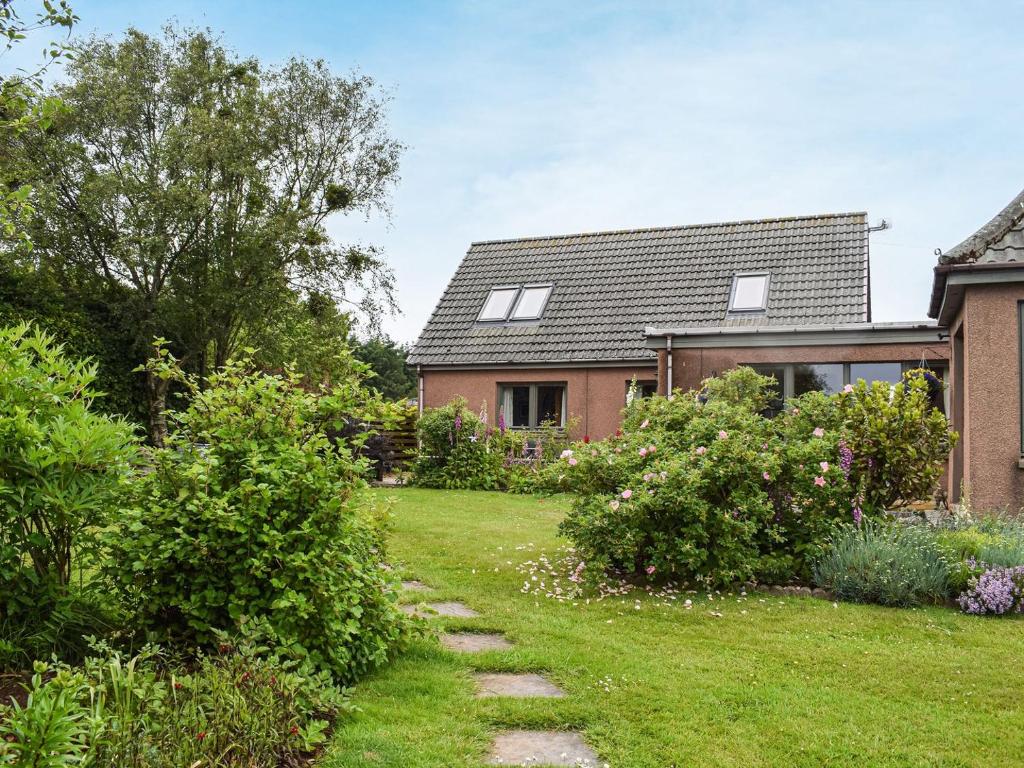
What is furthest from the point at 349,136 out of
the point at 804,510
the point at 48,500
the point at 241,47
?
the point at 48,500

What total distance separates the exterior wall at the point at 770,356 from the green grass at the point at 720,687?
8867mm

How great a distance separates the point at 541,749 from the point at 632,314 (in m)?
16.1

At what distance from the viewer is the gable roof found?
8805 mm

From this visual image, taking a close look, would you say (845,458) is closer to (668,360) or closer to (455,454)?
(668,360)

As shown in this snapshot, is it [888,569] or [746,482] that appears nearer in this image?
[888,569]

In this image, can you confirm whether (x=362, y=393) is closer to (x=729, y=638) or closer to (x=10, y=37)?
(x=729, y=638)

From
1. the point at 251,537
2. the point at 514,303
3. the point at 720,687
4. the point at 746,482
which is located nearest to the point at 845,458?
the point at 746,482

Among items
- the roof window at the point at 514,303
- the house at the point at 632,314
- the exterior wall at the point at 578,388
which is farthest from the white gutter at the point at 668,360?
the roof window at the point at 514,303

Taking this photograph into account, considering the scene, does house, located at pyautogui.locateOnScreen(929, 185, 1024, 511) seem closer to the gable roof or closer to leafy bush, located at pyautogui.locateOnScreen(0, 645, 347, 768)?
the gable roof

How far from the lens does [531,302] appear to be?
20656mm

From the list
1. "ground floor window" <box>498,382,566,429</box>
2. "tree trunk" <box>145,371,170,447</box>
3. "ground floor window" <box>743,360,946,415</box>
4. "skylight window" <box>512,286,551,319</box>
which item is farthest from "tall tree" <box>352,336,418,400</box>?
"ground floor window" <box>743,360,946,415</box>

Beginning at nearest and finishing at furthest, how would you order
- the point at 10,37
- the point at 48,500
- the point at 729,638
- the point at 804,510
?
the point at 48,500 < the point at 729,638 < the point at 10,37 < the point at 804,510

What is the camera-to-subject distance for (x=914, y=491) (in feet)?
24.5

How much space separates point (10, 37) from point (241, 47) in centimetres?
1634
